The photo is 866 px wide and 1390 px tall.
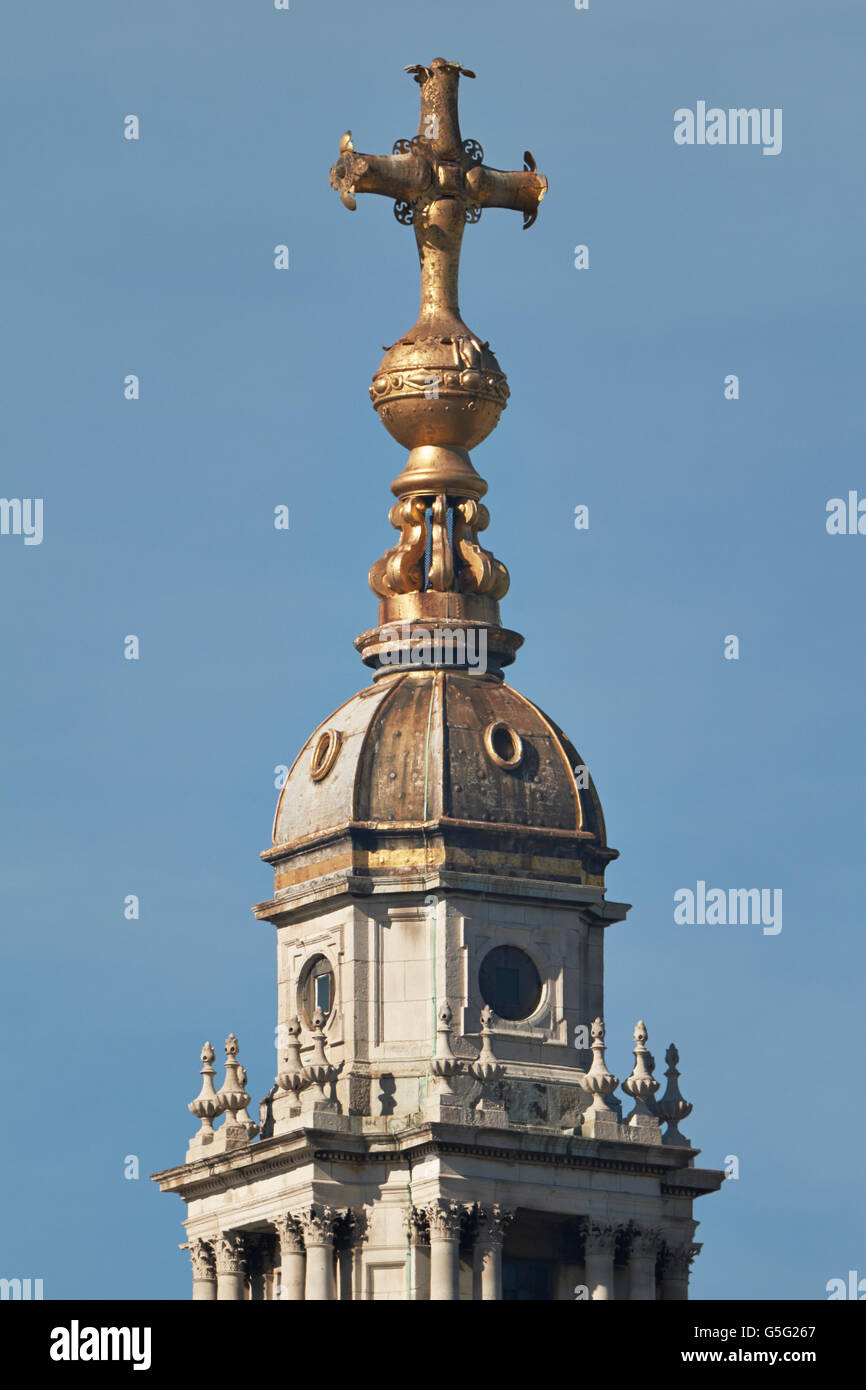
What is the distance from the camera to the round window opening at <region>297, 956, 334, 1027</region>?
133875 millimetres

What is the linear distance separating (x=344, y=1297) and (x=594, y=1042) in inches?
309

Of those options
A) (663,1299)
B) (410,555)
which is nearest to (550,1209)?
(663,1299)

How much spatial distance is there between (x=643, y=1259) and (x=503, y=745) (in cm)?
1135

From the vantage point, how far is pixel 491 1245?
12975 cm

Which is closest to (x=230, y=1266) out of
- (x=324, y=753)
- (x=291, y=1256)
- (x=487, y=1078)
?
(x=291, y=1256)

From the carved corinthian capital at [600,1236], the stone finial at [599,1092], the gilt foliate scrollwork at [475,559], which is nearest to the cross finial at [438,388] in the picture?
the gilt foliate scrollwork at [475,559]

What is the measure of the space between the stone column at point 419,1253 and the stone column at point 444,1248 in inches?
15.3

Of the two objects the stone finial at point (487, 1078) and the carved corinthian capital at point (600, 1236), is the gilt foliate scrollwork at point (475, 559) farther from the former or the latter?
the carved corinthian capital at point (600, 1236)

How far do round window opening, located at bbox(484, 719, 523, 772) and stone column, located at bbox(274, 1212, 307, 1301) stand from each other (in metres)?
10.9

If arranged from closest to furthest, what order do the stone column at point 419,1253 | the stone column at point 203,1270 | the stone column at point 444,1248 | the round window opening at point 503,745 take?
the stone column at point 444,1248, the stone column at point 419,1253, the stone column at point 203,1270, the round window opening at point 503,745

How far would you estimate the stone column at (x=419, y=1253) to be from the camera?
129750 millimetres

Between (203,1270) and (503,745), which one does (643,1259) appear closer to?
(203,1270)

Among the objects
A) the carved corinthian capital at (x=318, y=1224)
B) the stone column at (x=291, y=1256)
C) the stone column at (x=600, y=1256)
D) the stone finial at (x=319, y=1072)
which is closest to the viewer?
the stone column at (x=291, y=1256)

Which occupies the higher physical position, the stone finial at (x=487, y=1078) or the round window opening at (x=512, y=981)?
the round window opening at (x=512, y=981)
